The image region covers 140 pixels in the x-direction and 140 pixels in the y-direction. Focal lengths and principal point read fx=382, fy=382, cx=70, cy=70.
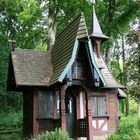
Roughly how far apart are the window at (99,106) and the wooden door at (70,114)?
122 centimetres

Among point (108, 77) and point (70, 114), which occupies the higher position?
point (108, 77)

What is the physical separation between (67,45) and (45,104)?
3596mm

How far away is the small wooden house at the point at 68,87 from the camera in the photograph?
20.2 meters

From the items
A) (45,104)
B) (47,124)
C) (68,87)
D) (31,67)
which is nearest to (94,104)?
(68,87)

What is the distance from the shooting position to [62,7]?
31547 mm

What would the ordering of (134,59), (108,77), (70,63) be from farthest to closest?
1. (134,59)
2. (108,77)
3. (70,63)

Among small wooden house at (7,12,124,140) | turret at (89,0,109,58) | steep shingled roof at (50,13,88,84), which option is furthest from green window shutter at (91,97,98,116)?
turret at (89,0,109,58)

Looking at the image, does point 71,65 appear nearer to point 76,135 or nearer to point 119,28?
point 76,135

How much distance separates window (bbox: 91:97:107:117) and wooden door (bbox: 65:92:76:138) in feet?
3.99

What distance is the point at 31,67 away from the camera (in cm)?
2262

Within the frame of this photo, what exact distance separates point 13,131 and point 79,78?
1127 cm

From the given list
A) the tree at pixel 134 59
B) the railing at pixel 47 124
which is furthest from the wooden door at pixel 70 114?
the tree at pixel 134 59

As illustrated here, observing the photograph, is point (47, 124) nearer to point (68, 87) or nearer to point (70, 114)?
point (70, 114)

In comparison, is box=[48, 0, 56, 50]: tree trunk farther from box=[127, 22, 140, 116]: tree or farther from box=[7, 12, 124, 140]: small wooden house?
box=[127, 22, 140, 116]: tree
